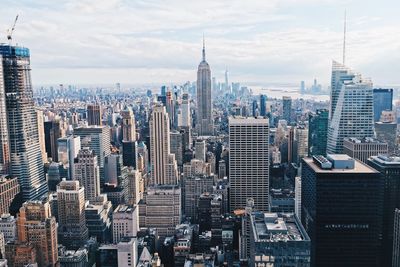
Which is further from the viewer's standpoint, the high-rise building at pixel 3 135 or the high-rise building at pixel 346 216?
the high-rise building at pixel 3 135

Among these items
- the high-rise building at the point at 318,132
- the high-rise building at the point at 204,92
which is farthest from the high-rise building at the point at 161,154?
the high-rise building at the point at 204,92

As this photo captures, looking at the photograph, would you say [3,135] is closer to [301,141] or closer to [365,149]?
[365,149]

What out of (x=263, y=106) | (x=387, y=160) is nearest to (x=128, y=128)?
(x=263, y=106)

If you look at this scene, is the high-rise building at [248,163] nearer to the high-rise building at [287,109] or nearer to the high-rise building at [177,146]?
the high-rise building at [177,146]

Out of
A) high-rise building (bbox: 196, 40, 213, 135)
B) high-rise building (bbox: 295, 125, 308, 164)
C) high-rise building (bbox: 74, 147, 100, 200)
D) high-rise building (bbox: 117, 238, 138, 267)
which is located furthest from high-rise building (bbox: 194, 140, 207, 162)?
high-rise building (bbox: 117, 238, 138, 267)

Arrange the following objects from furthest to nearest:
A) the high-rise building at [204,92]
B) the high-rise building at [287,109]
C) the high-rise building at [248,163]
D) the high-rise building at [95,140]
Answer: the high-rise building at [204,92]
the high-rise building at [287,109]
the high-rise building at [95,140]
the high-rise building at [248,163]
